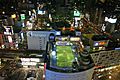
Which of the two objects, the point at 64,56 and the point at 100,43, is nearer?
the point at 64,56

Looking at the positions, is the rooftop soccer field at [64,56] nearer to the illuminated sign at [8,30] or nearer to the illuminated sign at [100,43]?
the illuminated sign at [100,43]

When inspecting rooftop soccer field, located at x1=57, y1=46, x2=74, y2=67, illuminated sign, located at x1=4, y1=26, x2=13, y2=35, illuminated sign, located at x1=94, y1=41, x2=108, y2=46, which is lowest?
illuminated sign, located at x1=94, y1=41, x2=108, y2=46

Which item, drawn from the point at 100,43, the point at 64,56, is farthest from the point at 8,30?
the point at 100,43

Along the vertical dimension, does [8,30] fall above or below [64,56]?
above

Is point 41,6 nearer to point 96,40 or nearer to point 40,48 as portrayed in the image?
point 40,48

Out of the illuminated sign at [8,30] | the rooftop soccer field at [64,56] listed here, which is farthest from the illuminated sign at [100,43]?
the illuminated sign at [8,30]

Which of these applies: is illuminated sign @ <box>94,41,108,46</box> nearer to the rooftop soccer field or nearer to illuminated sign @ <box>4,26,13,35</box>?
the rooftop soccer field

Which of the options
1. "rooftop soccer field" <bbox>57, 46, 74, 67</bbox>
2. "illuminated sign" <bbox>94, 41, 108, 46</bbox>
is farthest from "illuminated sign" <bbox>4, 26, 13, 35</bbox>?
"illuminated sign" <bbox>94, 41, 108, 46</bbox>

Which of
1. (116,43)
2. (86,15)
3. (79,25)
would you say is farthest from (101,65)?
(86,15)

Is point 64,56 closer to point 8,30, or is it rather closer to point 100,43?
point 100,43
